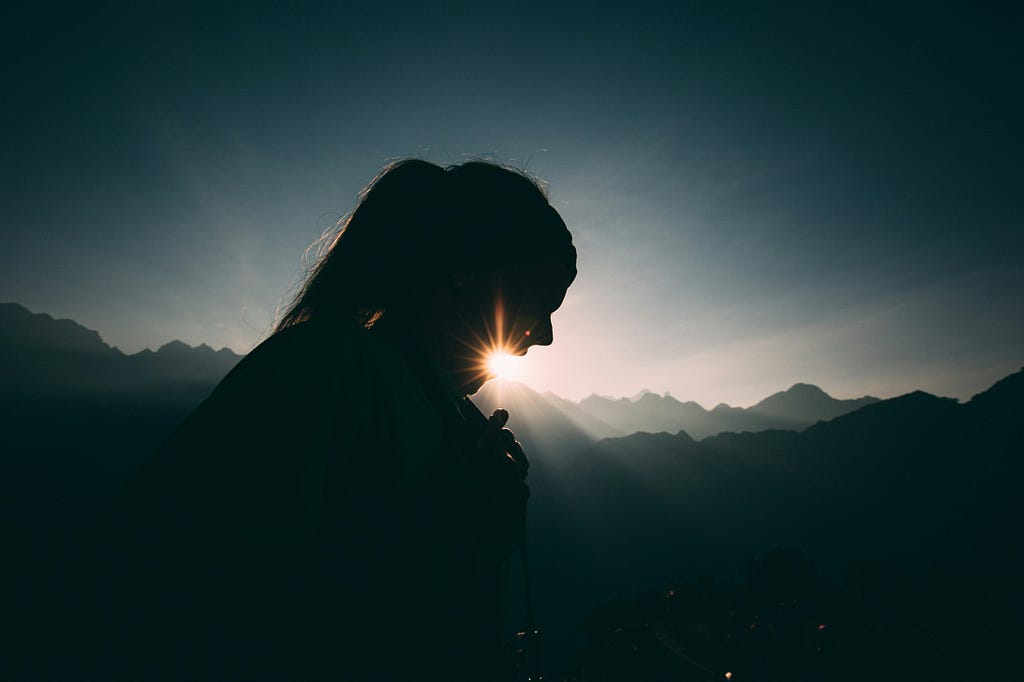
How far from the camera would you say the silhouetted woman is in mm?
949

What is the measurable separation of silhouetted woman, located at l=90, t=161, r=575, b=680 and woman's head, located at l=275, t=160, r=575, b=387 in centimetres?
2

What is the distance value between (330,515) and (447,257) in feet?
4.77

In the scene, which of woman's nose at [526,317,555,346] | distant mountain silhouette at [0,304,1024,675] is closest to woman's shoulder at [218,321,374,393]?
woman's nose at [526,317,555,346]

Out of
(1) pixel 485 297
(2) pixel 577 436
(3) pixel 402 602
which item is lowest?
(3) pixel 402 602

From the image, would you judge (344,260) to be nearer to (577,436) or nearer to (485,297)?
(485,297)

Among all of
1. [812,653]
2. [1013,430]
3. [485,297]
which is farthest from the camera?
[1013,430]

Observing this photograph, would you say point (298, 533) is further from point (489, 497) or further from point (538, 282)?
point (538, 282)

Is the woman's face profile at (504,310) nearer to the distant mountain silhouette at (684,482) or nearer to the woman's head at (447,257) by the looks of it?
the woman's head at (447,257)

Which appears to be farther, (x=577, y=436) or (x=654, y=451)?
(x=577, y=436)

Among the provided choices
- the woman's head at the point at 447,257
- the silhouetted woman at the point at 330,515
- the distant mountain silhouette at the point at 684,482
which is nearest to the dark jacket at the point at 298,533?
the silhouetted woman at the point at 330,515

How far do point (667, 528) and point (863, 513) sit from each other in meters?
43.2

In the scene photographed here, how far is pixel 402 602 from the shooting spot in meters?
1.23

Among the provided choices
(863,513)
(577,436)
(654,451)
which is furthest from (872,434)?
(577,436)

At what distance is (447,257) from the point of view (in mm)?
2197
